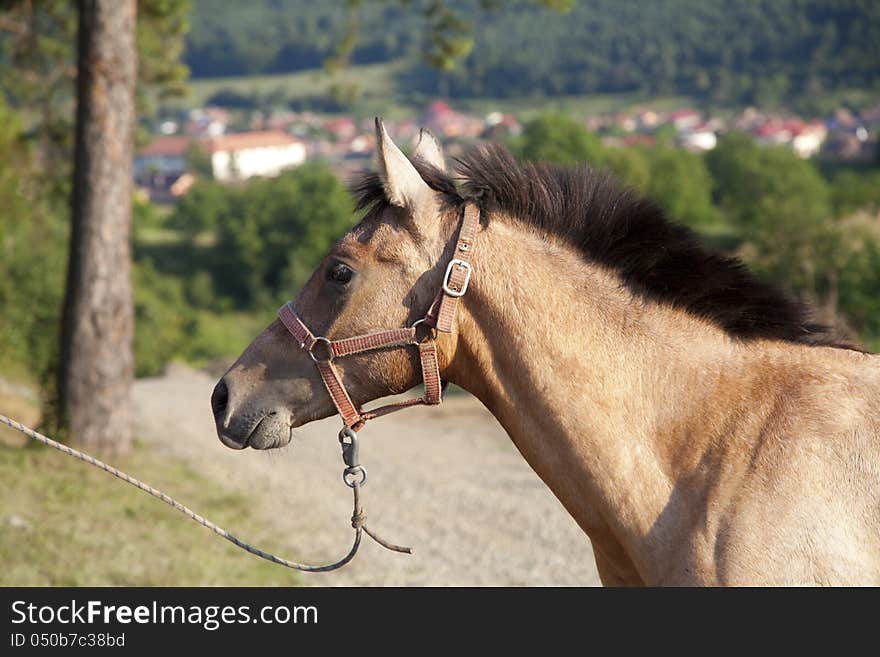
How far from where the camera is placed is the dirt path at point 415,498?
9695mm

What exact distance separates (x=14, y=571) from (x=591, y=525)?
250 inches

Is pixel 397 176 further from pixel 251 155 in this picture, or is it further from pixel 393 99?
pixel 393 99

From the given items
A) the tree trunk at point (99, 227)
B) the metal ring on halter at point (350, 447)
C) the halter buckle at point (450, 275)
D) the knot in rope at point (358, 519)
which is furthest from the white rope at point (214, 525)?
the tree trunk at point (99, 227)

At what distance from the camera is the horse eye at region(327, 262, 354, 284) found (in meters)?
3.68

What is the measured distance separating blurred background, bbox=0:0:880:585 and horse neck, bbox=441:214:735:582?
27.8 inches

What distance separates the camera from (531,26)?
172375 millimetres

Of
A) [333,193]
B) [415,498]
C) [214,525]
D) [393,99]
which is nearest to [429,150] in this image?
[214,525]

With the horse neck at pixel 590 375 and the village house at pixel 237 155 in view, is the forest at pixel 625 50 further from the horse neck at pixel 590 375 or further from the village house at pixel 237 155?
the horse neck at pixel 590 375

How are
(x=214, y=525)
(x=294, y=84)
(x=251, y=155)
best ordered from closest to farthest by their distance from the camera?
(x=214, y=525)
(x=251, y=155)
(x=294, y=84)

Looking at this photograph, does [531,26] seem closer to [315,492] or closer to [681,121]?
[681,121]

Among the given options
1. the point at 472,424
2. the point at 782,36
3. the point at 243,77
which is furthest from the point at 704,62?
the point at 472,424

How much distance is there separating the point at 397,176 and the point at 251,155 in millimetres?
85493

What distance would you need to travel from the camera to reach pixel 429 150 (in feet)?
13.2

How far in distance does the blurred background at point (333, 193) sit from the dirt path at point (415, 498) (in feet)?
0.19
